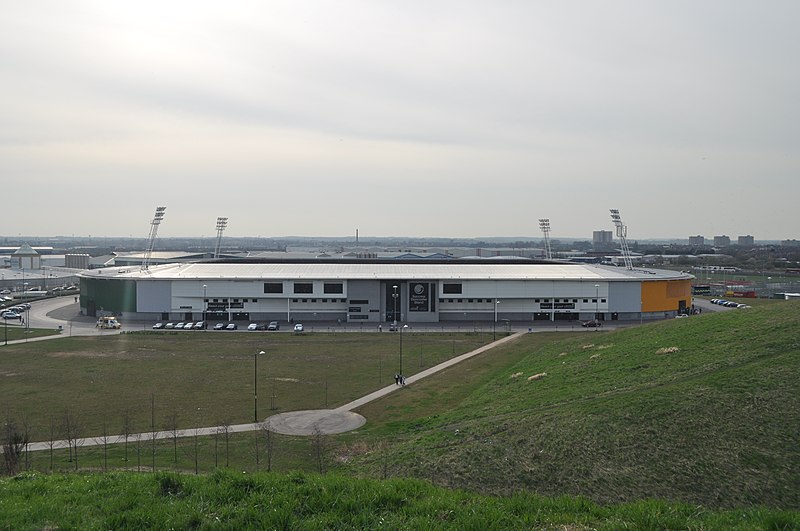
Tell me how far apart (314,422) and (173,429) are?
6.06 meters

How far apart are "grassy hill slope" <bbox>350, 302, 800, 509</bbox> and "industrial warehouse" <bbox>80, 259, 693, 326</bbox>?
3720 cm

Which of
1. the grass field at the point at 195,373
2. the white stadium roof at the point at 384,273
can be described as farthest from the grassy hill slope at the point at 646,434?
the white stadium roof at the point at 384,273

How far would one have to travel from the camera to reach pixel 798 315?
28.8 metres

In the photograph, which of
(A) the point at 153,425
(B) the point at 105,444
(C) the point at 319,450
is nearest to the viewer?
(C) the point at 319,450

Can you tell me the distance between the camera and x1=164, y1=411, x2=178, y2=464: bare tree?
72.1 ft

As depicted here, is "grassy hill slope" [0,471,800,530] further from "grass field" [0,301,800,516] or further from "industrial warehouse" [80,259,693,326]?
"industrial warehouse" [80,259,693,326]

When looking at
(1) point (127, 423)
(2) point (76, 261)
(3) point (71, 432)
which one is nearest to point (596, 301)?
(1) point (127, 423)

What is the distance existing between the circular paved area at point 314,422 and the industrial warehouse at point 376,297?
3486 centimetres

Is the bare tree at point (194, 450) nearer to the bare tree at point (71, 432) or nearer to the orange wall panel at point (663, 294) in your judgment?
the bare tree at point (71, 432)

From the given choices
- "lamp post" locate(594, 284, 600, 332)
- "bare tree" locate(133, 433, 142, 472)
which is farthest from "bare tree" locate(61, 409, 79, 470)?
"lamp post" locate(594, 284, 600, 332)

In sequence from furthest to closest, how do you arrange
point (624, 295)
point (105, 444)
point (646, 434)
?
point (624, 295), point (105, 444), point (646, 434)

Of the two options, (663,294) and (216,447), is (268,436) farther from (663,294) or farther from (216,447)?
(663,294)

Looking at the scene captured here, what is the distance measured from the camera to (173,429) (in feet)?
82.0

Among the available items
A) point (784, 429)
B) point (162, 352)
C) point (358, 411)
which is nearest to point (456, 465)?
point (784, 429)
